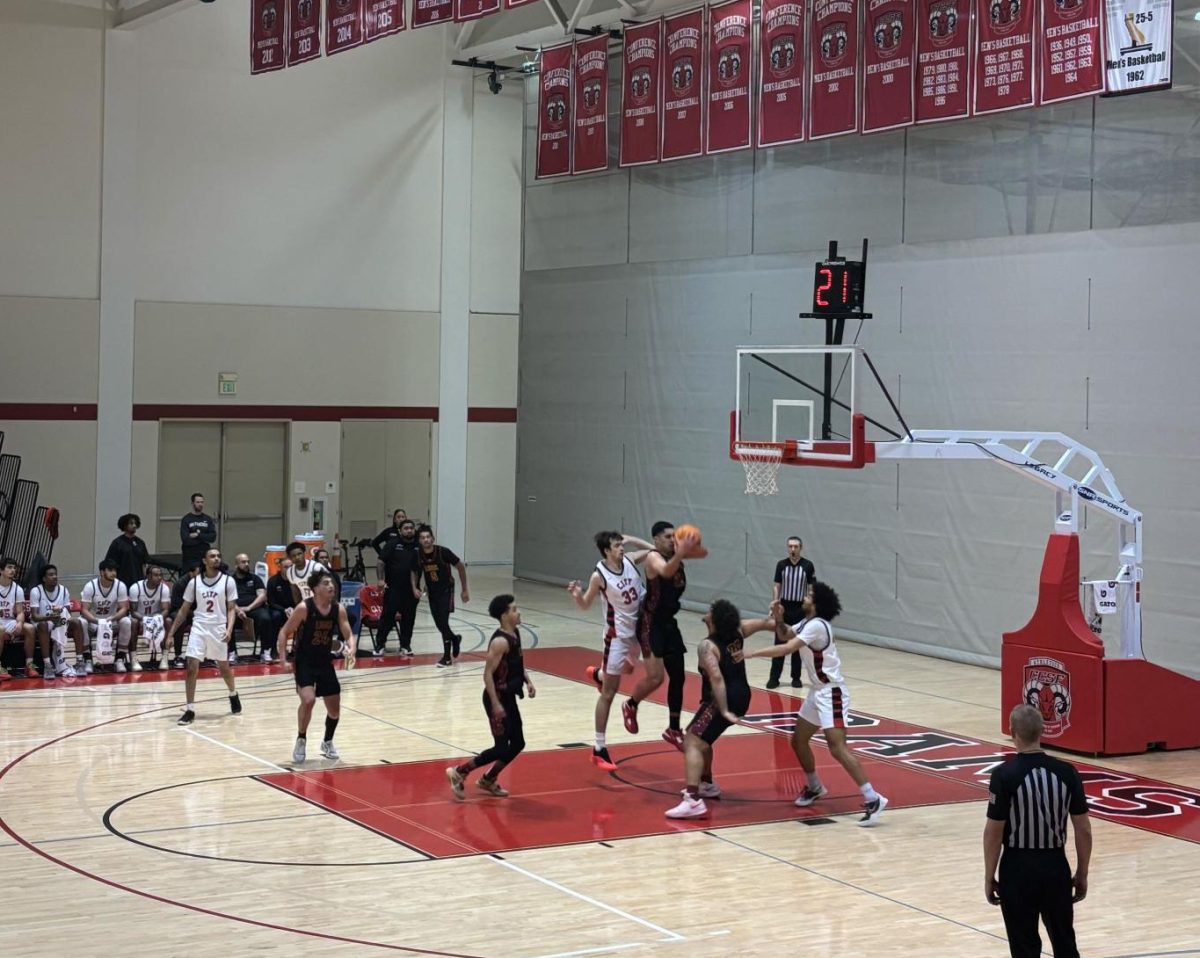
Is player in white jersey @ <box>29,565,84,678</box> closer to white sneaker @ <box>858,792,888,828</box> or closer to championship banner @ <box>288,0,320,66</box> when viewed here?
championship banner @ <box>288,0,320,66</box>

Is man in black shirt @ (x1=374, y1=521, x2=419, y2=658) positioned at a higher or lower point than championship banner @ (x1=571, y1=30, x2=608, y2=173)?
lower

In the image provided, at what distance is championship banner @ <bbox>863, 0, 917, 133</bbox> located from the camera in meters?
19.4

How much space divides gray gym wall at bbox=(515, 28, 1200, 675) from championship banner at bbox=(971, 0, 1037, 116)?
1343 millimetres

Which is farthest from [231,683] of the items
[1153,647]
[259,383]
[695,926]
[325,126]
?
[325,126]

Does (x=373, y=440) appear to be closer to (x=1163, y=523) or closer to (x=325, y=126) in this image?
(x=325, y=126)

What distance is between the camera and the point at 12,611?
1784 centimetres

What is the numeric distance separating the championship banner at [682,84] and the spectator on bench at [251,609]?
872 cm

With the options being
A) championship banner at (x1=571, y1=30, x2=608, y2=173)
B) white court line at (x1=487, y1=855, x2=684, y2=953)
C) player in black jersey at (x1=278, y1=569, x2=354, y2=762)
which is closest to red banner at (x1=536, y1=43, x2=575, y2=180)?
championship banner at (x1=571, y1=30, x2=608, y2=173)

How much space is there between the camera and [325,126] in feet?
91.9

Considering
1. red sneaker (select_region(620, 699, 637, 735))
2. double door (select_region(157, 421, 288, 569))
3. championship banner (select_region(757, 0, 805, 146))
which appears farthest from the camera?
double door (select_region(157, 421, 288, 569))

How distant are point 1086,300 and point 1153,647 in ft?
13.2

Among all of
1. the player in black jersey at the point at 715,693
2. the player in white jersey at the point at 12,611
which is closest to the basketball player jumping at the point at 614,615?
the player in black jersey at the point at 715,693

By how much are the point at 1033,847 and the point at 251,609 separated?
13533 mm

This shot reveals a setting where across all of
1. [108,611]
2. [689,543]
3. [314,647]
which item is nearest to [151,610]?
[108,611]
